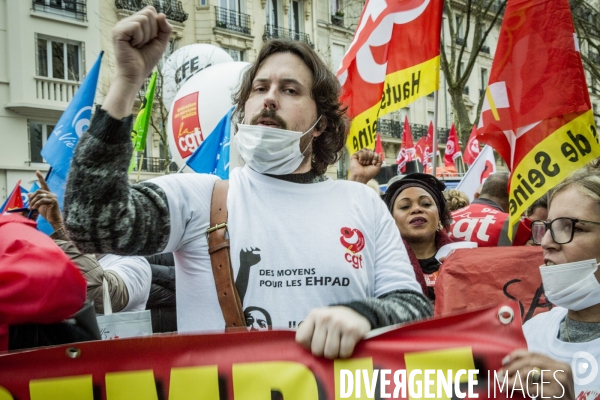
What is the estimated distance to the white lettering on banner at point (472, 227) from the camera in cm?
412

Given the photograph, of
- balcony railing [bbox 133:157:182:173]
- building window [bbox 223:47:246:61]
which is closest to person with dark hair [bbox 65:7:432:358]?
balcony railing [bbox 133:157:182:173]

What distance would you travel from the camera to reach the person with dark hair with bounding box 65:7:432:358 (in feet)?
4.82

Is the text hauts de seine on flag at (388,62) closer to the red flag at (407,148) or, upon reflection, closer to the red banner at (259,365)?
the red banner at (259,365)

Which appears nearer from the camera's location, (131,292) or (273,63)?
(273,63)

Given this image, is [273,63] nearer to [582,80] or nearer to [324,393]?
[324,393]

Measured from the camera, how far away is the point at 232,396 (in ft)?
4.95

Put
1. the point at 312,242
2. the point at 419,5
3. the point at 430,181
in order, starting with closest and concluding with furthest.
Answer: the point at 312,242 < the point at 430,181 < the point at 419,5

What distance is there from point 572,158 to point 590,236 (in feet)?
4.94

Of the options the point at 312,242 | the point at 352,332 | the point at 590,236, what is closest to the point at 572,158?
the point at 590,236

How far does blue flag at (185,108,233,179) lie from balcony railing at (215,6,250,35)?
2147cm

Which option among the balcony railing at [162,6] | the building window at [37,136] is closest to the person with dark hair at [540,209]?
the balcony railing at [162,6]

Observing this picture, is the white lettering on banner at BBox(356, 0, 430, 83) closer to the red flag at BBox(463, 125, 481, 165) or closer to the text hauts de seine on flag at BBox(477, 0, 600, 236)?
the text hauts de seine on flag at BBox(477, 0, 600, 236)

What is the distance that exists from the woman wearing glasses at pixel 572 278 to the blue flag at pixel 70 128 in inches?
149

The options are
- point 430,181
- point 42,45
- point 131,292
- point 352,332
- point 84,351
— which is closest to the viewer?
point 352,332
